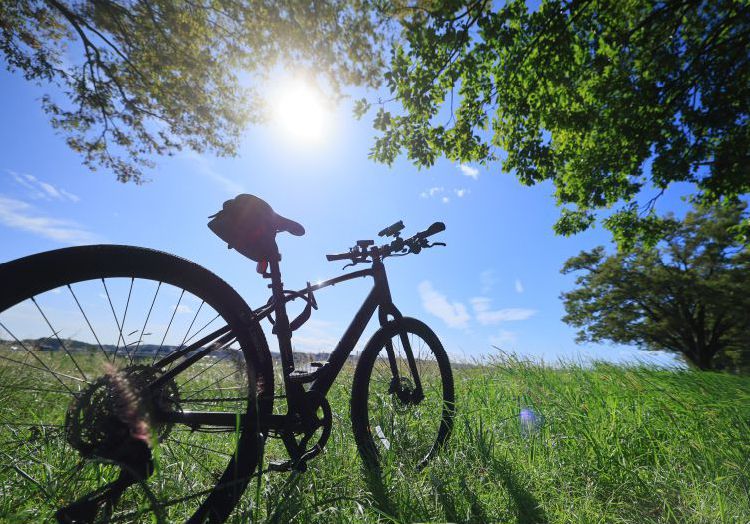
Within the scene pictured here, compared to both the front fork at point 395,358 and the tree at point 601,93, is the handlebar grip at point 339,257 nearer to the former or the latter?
the front fork at point 395,358

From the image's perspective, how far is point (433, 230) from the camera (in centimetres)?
281

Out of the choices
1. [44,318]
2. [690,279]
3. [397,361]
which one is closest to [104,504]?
[44,318]

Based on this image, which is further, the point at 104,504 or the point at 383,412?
the point at 383,412

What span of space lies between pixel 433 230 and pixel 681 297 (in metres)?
28.7

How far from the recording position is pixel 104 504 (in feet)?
4.81

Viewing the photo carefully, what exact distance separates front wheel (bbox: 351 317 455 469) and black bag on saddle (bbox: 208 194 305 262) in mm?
1054

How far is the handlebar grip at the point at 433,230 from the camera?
9.05ft

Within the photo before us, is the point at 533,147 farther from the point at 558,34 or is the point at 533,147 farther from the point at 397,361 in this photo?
the point at 397,361

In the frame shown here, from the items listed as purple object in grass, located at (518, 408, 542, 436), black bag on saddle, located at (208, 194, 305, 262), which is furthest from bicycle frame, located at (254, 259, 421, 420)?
purple object in grass, located at (518, 408, 542, 436)

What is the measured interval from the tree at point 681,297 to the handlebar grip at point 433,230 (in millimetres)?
23444

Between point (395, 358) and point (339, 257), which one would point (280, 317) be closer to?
point (339, 257)

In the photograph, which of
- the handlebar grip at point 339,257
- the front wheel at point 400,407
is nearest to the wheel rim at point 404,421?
the front wheel at point 400,407

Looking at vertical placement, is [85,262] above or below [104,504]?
above

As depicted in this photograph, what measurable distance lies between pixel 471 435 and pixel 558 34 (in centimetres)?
664
